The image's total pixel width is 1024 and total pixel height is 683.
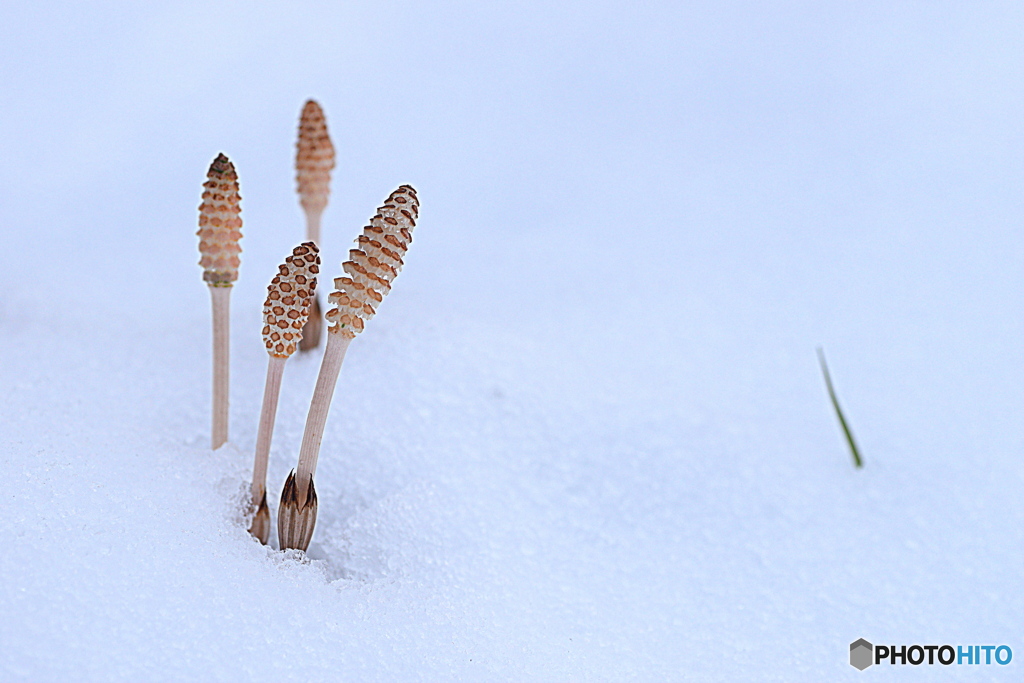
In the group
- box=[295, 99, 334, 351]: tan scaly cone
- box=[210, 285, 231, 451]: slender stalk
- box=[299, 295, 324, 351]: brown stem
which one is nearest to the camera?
box=[210, 285, 231, 451]: slender stalk

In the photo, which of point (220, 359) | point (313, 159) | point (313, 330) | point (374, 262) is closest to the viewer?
point (374, 262)

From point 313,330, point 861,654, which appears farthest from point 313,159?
point 861,654

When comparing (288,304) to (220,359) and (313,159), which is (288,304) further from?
(313,159)

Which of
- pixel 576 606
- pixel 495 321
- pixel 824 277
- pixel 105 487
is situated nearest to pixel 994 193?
pixel 824 277

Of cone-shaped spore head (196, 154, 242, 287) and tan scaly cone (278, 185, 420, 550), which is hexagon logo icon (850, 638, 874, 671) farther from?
cone-shaped spore head (196, 154, 242, 287)

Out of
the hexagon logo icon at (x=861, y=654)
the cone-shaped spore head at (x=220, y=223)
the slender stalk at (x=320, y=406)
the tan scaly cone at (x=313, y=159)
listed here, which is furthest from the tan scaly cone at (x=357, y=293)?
the hexagon logo icon at (x=861, y=654)

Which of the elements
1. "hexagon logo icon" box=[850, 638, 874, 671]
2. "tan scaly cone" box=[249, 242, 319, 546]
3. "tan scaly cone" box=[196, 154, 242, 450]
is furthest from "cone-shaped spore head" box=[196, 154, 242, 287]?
"hexagon logo icon" box=[850, 638, 874, 671]

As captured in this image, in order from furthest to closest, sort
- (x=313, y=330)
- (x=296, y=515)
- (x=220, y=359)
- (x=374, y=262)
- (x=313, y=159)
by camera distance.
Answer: (x=313, y=330) → (x=313, y=159) → (x=220, y=359) → (x=296, y=515) → (x=374, y=262)
